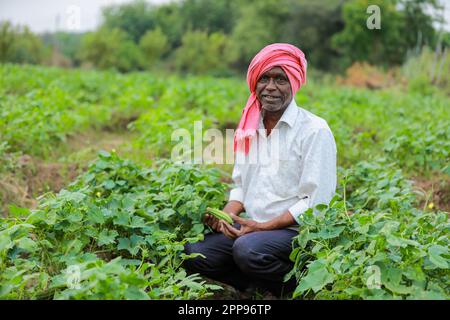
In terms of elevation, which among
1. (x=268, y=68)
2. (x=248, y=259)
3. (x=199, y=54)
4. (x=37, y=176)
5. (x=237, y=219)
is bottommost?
(x=199, y=54)

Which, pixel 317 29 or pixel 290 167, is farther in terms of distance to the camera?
pixel 317 29

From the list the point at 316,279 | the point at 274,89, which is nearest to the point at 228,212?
the point at 274,89

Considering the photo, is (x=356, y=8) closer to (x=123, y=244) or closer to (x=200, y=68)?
(x=200, y=68)

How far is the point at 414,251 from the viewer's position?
2.10m

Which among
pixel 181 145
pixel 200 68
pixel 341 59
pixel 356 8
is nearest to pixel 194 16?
pixel 200 68

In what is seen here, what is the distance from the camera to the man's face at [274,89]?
9.13ft

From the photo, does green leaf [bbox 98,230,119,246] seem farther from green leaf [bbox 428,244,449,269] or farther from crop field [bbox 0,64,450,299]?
green leaf [bbox 428,244,449,269]

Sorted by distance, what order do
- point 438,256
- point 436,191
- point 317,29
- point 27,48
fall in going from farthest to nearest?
point 317,29 → point 27,48 → point 436,191 → point 438,256

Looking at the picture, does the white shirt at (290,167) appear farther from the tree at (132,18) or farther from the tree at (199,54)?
the tree at (132,18)

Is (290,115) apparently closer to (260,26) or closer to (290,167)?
(290,167)

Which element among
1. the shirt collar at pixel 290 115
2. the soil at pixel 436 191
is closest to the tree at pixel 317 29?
the soil at pixel 436 191

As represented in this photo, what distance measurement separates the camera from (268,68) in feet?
9.07

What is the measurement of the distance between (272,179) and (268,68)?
1.80 feet

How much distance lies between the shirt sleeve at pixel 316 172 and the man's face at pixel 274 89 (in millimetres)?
240
